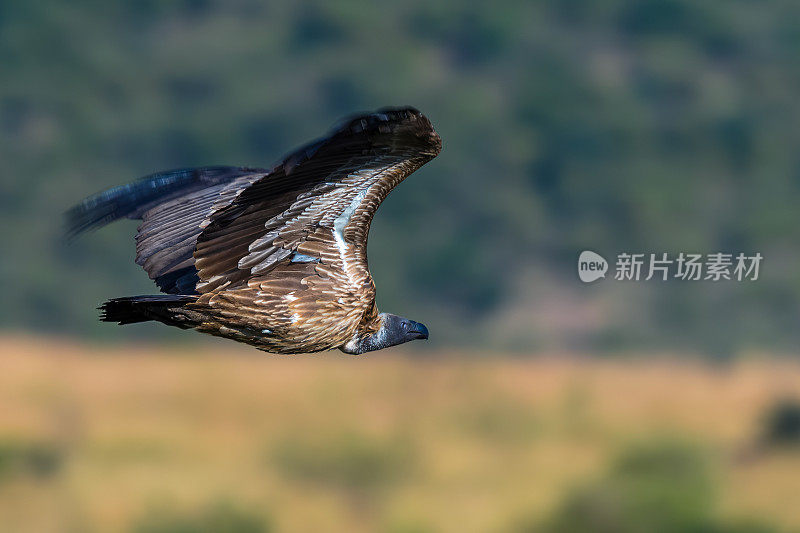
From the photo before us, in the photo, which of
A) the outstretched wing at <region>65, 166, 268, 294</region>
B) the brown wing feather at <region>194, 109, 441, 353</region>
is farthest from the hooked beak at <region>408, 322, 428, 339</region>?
the outstretched wing at <region>65, 166, 268, 294</region>

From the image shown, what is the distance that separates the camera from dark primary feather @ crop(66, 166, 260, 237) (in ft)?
25.2

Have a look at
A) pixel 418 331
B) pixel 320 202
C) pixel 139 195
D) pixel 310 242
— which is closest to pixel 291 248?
pixel 310 242

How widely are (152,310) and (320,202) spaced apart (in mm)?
1045

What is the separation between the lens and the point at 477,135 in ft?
137

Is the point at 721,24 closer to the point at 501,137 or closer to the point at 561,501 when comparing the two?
the point at 501,137

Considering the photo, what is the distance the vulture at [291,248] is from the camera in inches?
234

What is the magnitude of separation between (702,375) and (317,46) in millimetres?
16917

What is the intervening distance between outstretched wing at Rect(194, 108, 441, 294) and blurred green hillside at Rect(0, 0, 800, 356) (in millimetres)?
27802

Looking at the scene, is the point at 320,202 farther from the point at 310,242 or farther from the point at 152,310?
the point at 152,310

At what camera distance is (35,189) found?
37875mm

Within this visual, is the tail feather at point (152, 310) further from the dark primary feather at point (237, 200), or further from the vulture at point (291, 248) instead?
the dark primary feather at point (237, 200)

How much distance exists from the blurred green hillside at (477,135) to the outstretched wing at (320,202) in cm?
2780
